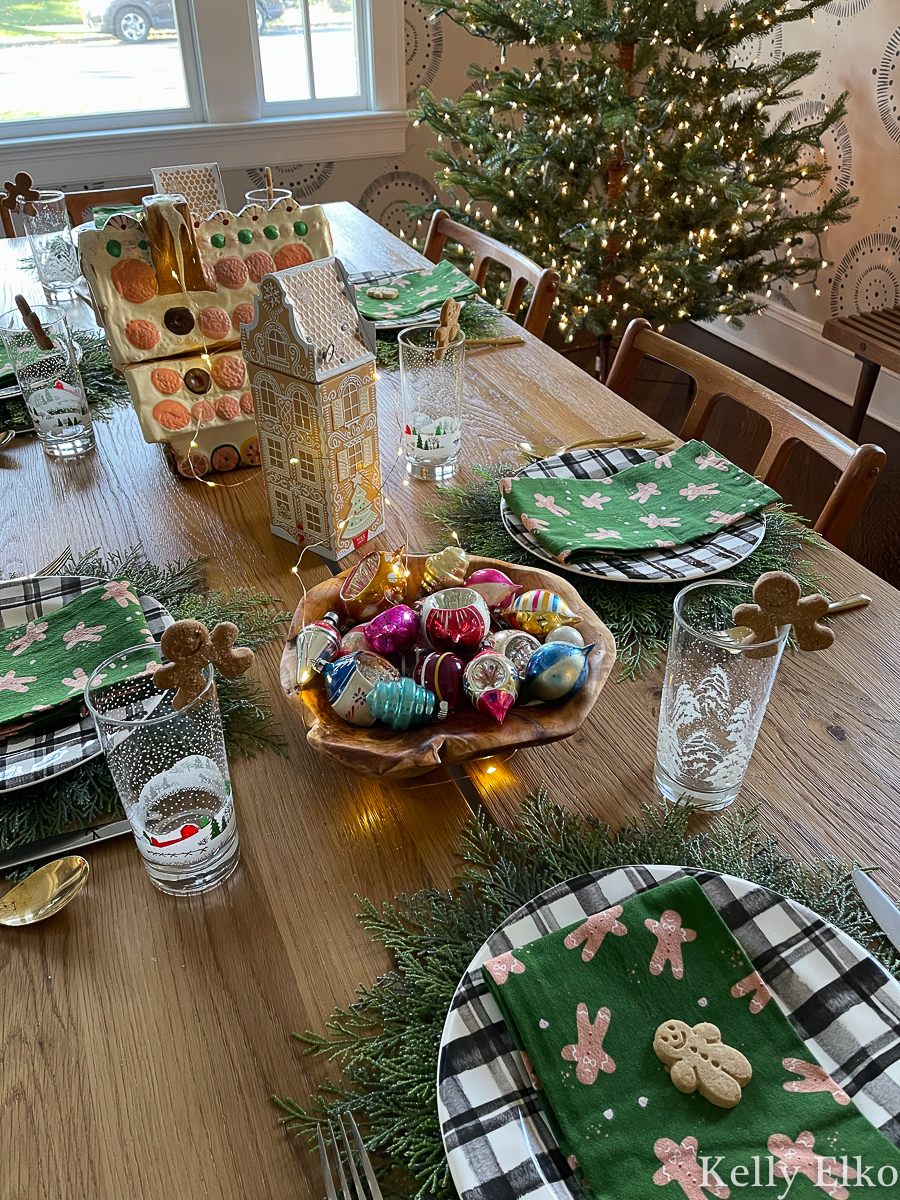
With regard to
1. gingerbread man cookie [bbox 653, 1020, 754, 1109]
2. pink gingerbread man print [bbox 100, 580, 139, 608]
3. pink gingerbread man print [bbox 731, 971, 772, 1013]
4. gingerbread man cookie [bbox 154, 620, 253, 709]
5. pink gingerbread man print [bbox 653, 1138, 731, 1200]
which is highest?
gingerbread man cookie [bbox 154, 620, 253, 709]

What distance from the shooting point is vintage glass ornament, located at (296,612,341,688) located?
2.52ft

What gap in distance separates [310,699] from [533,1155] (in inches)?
14.8

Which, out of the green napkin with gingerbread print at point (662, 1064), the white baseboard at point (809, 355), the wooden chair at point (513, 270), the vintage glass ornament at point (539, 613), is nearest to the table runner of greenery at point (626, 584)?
the vintage glass ornament at point (539, 613)

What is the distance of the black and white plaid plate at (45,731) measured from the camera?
754 mm

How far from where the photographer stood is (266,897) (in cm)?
70

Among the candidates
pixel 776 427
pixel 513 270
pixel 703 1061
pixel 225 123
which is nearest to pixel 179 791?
pixel 703 1061

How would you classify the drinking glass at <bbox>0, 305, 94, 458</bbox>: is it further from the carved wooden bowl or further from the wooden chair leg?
the wooden chair leg

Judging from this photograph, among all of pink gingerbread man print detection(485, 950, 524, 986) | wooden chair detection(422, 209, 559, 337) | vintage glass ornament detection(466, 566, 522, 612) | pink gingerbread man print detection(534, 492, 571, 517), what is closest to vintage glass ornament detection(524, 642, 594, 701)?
vintage glass ornament detection(466, 566, 522, 612)

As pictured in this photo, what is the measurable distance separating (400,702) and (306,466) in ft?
1.29

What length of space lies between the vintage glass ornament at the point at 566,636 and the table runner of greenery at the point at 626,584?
0.13m

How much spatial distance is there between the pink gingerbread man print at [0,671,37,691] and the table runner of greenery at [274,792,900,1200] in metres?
0.40

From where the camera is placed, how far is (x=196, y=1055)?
0.59m

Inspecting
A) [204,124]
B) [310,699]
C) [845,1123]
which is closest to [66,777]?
[310,699]

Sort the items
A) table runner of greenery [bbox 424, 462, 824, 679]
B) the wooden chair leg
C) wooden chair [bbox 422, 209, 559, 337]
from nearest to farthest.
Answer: table runner of greenery [bbox 424, 462, 824, 679] → wooden chair [bbox 422, 209, 559, 337] → the wooden chair leg
